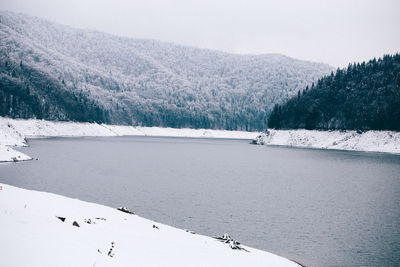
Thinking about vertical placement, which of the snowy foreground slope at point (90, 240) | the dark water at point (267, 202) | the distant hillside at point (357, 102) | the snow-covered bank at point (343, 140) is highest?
the distant hillside at point (357, 102)

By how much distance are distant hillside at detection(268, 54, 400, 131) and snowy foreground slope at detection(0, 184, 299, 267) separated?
473ft

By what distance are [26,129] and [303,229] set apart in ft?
601

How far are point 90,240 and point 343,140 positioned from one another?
6317 inches

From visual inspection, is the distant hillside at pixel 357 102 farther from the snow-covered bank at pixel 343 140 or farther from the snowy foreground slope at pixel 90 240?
the snowy foreground slope at pixel 90 240

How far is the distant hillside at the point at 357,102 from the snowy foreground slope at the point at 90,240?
144165mm

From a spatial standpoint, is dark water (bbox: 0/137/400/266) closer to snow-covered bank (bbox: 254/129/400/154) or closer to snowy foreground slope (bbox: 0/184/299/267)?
snowy foreground slope (bbox: 0/184/299/267)

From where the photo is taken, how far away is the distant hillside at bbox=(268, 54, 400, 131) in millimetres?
Answer: 153250

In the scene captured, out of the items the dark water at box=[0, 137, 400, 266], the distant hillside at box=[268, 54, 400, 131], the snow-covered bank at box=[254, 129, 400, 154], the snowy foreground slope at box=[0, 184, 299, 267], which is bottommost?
the dark water at box=[0, 137, 400, 266]

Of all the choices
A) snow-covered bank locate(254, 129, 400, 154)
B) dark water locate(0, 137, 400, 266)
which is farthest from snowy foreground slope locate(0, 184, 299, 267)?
snow-covered bank locate(254, 129, 400, 154)

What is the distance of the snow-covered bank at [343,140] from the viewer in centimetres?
14062

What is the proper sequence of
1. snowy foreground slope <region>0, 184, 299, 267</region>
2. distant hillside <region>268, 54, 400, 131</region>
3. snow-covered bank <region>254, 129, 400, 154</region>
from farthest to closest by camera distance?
distant hillside <region>268, 54, 400, 131</region>, snow-covered bank <region>254, 129, 400, 154</region>, snowy foreground slope <region>0, 184, 299, 267</region>

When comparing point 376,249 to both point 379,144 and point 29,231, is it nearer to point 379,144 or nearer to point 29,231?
point 29,231

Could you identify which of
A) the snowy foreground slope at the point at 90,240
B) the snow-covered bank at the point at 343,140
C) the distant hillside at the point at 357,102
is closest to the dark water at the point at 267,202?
the snowy foreground slope at the point at 90,240

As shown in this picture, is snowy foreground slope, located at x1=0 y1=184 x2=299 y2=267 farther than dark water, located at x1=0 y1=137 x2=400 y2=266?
No
